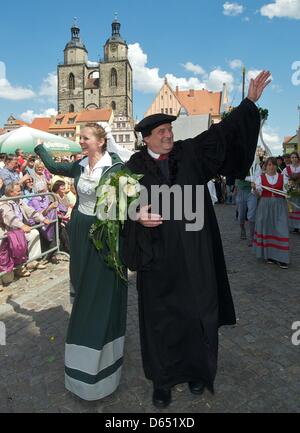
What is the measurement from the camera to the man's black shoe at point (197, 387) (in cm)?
288

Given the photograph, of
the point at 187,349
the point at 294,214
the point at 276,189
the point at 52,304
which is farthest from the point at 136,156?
the point at 294,214

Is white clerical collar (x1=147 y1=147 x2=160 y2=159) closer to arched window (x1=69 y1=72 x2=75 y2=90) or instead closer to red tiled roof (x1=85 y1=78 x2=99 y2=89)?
red tiled roof (x1=85 y1=78 x2=99 y2=89)

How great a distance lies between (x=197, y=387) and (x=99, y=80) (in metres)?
95.7

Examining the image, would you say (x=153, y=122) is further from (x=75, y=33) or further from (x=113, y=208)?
(x=75, y=33)

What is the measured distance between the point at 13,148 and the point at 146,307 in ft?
30.3

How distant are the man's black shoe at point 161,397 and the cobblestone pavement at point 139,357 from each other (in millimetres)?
47

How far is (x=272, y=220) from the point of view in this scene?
662 cm

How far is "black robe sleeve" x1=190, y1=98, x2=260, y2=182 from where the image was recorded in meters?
2.76

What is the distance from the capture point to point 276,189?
21.5 ft

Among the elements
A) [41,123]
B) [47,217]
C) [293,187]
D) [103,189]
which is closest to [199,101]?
[41,123]

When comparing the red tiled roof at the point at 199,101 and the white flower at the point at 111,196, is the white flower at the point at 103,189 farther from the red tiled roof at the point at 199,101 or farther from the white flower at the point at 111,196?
the red tiled roof at the point at 199,101

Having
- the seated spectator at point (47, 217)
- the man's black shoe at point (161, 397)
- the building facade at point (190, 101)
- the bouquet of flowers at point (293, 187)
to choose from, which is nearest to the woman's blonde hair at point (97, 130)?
the man's black shoe at point (161, 397)
